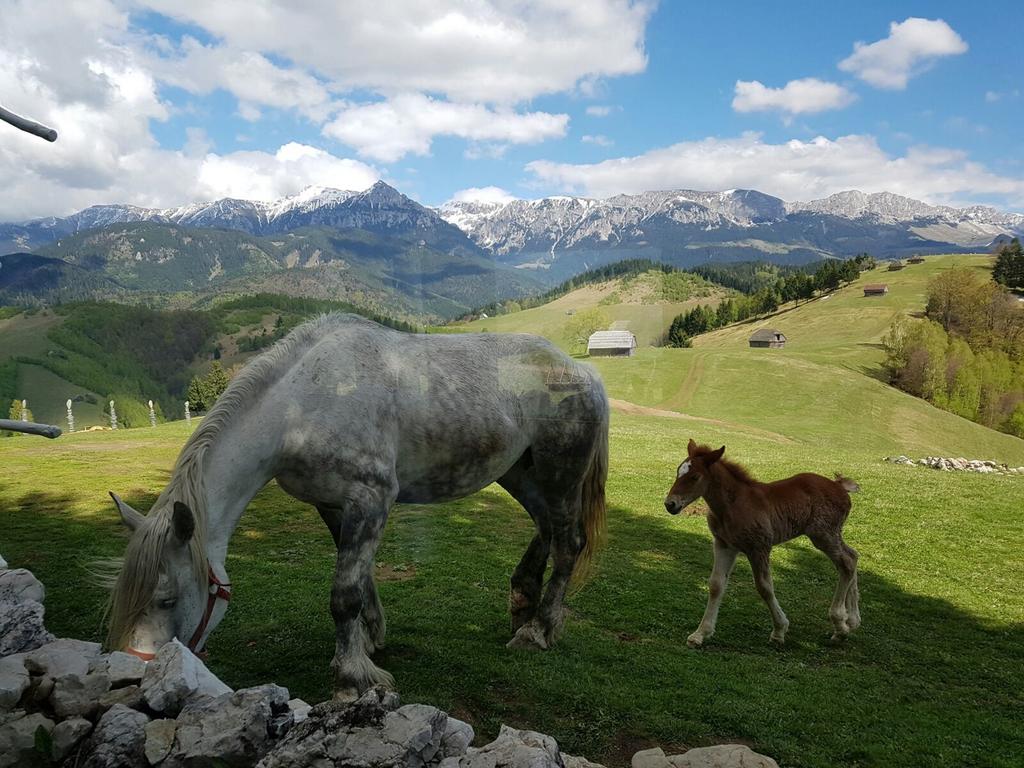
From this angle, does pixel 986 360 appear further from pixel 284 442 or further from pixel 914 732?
pixel 284 442

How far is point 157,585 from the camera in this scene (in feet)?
13.0

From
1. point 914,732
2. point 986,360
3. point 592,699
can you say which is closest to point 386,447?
point 592,699

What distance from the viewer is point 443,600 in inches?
282

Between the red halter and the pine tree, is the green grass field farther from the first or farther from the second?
the pine tree

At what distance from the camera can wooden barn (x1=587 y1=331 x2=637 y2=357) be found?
6887mm

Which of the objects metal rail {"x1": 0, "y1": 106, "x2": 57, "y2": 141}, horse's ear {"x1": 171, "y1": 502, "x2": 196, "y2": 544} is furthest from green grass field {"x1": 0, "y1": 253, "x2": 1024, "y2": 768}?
metal rail {"x1": 0, "y1": 106, "x2": 57, "y2": 141}

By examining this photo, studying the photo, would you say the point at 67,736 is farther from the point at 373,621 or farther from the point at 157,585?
the point at 373,621

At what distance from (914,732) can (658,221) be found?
1169cm

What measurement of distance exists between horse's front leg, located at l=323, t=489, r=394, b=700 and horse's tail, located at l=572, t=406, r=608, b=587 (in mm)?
2576

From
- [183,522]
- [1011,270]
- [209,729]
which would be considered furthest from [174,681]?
[1011,270]

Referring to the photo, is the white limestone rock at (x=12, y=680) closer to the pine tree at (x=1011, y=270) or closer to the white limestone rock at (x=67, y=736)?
the white limestone rock at (x=67, y=736)

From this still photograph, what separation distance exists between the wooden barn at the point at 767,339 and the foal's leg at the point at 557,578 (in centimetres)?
3480

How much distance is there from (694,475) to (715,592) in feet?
4.40

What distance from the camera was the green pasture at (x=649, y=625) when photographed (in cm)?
448
